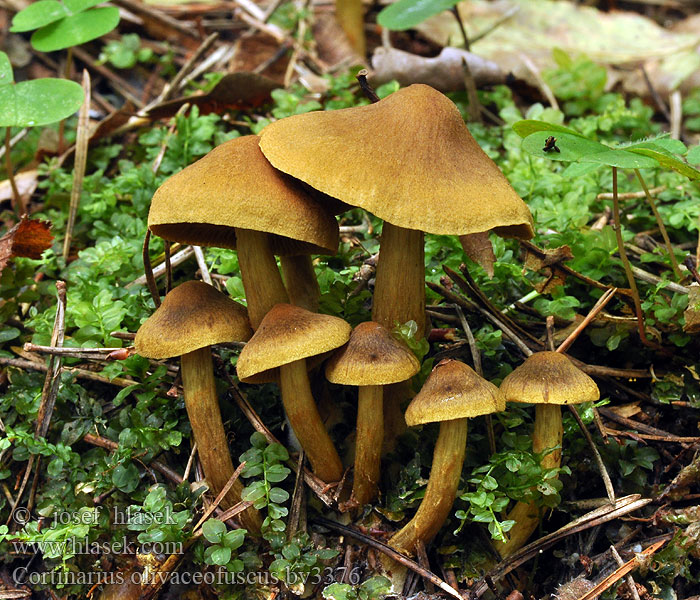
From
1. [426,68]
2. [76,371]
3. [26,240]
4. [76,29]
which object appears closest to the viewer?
[76,371]

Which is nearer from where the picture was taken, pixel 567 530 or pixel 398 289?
pixel 567 530

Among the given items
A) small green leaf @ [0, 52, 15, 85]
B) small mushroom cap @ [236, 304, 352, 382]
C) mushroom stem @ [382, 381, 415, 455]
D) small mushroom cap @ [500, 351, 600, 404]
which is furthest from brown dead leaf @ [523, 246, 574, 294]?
small green leaf @ [0, 52, 15, 85]

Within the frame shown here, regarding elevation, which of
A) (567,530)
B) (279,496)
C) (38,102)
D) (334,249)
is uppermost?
(38,102)

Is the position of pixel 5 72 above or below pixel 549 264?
above

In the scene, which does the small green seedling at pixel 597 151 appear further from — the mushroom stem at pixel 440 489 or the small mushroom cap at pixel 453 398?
the mushroom stem at pixel 440 489

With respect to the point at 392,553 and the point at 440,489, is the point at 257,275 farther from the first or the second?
the point at 392,553

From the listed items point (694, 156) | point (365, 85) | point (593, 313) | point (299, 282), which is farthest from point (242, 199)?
point (694, 156)

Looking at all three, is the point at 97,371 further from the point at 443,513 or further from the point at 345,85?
the point at 345,85
